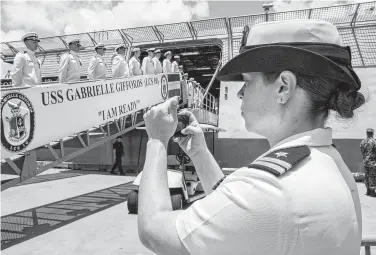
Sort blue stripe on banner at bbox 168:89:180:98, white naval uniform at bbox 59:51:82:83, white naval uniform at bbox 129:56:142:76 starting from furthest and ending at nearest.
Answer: white naval uniform at bbox 129:56:142:76 → blue stripe on banner at bbox 168:89:180:98 → white naval uniform at bbox 59:51:82:83

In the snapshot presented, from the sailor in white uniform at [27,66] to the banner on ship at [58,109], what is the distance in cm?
144

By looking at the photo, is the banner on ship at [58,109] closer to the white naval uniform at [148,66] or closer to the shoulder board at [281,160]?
the white naval uniform at [148,66]

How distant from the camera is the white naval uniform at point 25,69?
254 inches

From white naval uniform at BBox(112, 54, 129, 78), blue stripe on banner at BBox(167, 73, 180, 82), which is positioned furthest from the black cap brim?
blue stripe on banner at BBox(167, 73, 180, 82)

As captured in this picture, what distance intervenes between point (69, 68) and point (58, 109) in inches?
103

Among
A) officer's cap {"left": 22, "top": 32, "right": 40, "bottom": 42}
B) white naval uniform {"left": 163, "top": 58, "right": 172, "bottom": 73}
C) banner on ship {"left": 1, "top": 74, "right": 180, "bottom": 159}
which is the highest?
officer's cap {"left": 22, "top": 32, "right": 40, "bottom": 42}

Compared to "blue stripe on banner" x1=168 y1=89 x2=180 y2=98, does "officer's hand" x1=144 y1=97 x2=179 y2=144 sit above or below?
above

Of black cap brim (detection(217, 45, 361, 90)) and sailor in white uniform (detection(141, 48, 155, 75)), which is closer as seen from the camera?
black cap brim (detection(217, 45, 361, 90))

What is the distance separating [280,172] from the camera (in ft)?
2.37

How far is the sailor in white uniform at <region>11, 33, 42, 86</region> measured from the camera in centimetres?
645

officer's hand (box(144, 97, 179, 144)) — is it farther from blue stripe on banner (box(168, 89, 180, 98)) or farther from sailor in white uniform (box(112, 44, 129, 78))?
blue stripe on banner (box(168, 89, 180, 98))

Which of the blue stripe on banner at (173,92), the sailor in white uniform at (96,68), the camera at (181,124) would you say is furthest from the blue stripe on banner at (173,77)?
the camera at (181,124)

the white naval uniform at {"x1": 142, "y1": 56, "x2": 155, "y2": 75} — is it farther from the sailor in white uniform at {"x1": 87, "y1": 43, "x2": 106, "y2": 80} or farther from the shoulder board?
the shoulder board

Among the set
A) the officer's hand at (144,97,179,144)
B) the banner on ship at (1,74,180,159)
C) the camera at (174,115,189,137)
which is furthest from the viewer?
the banner on ship at (1,74,180,159)
